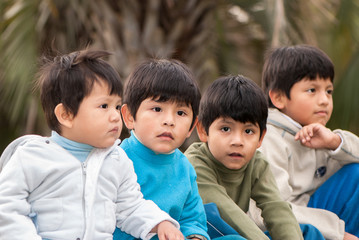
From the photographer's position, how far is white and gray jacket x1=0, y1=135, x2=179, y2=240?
187 cm

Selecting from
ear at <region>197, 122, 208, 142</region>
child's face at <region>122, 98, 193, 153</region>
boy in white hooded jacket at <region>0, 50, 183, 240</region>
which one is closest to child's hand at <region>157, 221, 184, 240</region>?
boy in white hooded jacket at <region>0, 50, 183, 240</region>

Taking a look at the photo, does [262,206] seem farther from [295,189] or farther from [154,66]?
[154,66]

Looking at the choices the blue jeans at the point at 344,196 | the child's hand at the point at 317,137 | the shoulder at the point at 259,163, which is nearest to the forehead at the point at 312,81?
the child's hand at the point at 317,137

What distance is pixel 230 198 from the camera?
8.14ft

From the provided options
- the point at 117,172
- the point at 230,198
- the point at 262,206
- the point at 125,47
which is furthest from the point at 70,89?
the point at 125,47

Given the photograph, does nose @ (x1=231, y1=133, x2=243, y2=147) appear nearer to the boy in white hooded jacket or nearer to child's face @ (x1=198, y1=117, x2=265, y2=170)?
child's face @ (x1=198, y1=117, x2=265, y2=170)

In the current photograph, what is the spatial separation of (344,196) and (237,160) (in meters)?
0.77

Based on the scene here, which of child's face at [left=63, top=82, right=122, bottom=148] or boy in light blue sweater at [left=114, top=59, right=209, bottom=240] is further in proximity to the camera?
boy in light blue sweater at [left=114, top=59, right=209, bottom=240]

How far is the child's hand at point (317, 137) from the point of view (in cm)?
292

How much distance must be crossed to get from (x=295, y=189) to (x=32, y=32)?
2489 mm

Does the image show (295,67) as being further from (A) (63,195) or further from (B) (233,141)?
(A) (63,195)

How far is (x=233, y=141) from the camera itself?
250 centimetres

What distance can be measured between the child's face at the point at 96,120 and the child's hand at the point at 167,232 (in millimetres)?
337

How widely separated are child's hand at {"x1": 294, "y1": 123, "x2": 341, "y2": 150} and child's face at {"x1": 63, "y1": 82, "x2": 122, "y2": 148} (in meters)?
1.18
